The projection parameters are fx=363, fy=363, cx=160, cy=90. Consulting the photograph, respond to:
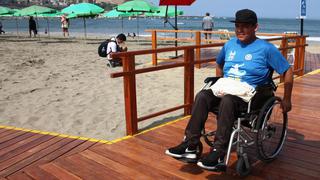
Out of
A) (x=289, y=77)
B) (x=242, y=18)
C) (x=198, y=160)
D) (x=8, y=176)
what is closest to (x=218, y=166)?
(x=198, y=160)

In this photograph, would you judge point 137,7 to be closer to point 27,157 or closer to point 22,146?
point 22,146

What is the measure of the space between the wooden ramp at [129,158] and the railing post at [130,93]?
0.46 feet

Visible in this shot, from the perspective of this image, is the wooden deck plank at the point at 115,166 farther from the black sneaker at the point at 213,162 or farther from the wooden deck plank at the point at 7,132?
the wooden deck plank at the point at 7,132

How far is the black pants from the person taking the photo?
2756 mm

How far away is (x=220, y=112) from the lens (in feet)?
9.18

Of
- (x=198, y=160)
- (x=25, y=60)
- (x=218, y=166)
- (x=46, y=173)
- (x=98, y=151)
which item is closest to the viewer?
(x=218, y=166)

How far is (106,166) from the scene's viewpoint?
329 cm

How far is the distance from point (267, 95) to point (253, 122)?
29cm

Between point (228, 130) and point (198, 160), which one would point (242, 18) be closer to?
point (228, 130)

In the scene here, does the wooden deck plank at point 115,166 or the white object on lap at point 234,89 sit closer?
the white object on lap at point 234,89

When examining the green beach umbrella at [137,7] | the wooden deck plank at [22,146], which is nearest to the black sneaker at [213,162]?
the wooden deck plank at [22,146]

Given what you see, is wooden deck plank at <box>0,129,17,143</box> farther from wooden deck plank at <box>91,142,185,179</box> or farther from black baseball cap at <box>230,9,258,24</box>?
black baseball cap at <box>230,9,258,24</box>

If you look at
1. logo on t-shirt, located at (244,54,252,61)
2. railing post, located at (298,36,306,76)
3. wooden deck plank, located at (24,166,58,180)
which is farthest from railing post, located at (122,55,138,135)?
railing post, located at (298,36,306,76)

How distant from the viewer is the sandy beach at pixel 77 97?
5.49 m
